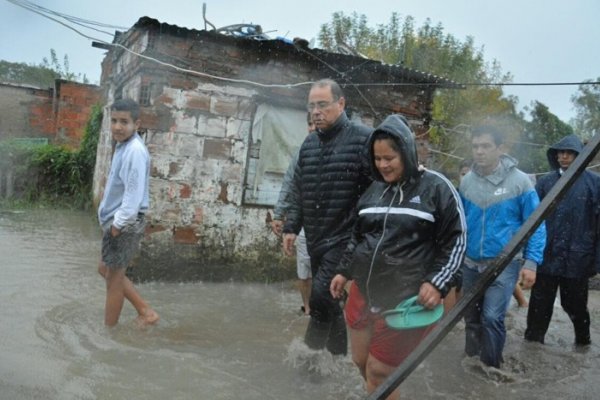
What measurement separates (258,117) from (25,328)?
12.8 ft

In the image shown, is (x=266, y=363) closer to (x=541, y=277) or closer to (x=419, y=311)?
(x=419, y=311)

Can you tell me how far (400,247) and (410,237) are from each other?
0.07 m

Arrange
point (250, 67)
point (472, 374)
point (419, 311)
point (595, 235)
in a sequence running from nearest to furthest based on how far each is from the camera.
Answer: point (419, 311)
point (472, 374)
point (595, 235)
point (250, 67)

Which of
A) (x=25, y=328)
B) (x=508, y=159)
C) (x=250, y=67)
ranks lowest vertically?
(x=25, y=328)

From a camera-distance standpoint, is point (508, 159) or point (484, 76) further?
point (484, 76)

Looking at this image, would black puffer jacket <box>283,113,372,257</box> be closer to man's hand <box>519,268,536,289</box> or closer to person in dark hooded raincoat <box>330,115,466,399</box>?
person in dark hooded raincoat <box>330,115,466,399</box>

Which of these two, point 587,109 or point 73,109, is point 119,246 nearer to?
point 73,109

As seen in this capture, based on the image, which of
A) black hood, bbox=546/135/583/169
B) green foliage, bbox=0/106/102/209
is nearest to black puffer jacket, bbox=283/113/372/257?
black hood, bbox=546/135/583/169

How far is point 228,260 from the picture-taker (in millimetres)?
7273

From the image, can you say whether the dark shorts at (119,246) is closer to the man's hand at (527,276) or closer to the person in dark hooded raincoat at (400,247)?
the person in dark hooded raincoat at (400,247)

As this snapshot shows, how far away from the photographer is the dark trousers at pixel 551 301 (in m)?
5.25

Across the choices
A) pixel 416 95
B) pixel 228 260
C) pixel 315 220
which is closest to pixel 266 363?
pixel 315 220

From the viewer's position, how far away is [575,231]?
5242mm

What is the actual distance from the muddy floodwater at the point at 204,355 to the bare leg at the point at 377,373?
2.55 ft
